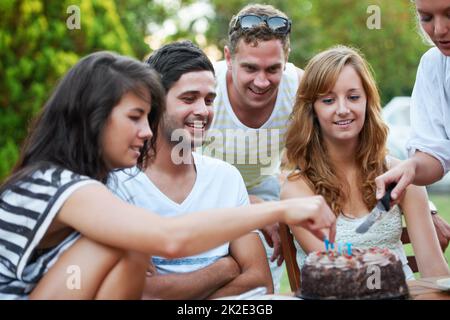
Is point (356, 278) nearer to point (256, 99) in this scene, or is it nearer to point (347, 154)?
point (347, 154)

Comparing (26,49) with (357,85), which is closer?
(357,85)

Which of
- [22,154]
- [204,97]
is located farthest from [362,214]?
[22,154]

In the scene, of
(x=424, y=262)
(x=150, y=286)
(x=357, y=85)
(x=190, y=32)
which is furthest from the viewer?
(x=190, y=32)

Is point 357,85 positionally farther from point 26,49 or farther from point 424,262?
point 26,49

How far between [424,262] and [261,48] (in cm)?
169

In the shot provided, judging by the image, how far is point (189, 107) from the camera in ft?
13.9

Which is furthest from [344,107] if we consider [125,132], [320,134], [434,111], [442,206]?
[442,206]

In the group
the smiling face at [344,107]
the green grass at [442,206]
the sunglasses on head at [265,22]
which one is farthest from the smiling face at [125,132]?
the green grass at [442,206]

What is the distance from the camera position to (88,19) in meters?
10.9

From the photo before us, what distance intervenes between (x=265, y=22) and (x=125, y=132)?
1.98 meters

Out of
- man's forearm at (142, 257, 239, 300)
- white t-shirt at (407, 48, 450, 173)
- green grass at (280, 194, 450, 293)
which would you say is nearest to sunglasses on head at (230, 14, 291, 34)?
white t-shirt at (407, 48, 450, 173)

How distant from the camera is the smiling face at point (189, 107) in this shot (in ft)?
13.8

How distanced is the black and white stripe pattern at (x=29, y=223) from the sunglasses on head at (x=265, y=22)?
220 centimetres

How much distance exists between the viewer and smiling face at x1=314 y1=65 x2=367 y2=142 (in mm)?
4352
